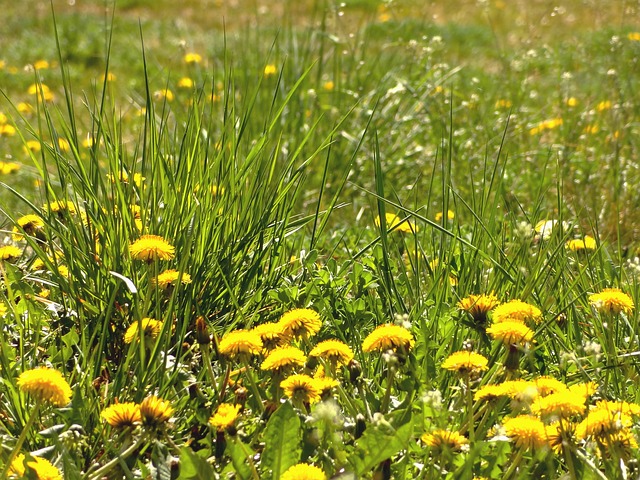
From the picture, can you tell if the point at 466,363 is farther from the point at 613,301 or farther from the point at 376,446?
the point at 613,301

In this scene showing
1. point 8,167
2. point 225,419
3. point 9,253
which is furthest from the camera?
point 8,167

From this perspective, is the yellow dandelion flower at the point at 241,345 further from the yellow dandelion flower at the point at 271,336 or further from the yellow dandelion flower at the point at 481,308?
the yellow dandelion flower at the point at 481,308

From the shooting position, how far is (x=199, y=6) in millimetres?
13070

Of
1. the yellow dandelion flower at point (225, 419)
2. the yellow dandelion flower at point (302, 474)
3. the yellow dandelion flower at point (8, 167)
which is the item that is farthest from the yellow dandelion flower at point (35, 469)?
the yellow dandelion flower at point (8, 167)

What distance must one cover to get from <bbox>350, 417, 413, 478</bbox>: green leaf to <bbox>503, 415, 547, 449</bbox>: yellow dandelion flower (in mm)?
158

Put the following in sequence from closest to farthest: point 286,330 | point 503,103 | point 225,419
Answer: point 225,419
point 286,330
point 503,103

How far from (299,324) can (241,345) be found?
14 cm

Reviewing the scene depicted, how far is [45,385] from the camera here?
147 cm

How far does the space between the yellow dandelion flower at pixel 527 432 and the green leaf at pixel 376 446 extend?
6.2 inches

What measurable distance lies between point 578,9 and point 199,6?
5.18m

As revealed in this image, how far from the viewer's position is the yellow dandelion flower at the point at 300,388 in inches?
62.4

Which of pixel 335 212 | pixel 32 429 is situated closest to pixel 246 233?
pixel 32 429

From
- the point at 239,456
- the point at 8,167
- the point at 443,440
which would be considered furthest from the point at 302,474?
the point at 8,167

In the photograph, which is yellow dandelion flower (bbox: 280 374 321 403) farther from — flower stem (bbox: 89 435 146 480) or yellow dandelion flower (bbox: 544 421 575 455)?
yellow dandelion flower (bbox: 544 421 575 455)
